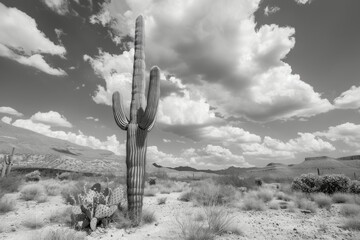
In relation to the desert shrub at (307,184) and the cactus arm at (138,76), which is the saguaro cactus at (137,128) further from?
the desert shrub at (307,184)

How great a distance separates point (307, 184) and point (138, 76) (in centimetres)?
1198

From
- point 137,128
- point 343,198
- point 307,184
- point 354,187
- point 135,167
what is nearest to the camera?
point 135,167

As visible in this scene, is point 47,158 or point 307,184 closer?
point 307,184

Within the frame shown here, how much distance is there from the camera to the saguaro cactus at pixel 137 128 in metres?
7.38

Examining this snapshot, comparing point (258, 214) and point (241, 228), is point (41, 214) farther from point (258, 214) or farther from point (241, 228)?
point (258, 214)

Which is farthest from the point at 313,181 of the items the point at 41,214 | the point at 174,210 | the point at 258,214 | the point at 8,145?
the point at 8,145

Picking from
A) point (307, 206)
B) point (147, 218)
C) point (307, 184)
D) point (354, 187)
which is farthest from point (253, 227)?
point (354, 187)

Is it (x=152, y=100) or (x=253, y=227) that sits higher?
(x=152, y=100)

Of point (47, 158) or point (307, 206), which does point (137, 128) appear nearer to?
point (307, 206)

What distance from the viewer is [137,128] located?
7.78 m

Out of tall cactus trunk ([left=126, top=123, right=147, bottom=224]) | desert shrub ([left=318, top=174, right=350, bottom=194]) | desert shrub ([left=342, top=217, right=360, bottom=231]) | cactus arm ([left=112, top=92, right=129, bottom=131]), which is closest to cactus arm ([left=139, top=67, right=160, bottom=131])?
tall cactus trunk ([left=126, top=123, right=147, bottom=224])

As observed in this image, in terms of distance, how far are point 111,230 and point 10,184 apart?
32.3 ft

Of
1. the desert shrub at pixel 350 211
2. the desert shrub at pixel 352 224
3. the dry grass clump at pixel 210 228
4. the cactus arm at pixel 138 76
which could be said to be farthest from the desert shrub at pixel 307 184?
the cactus arm at pixel 138 76

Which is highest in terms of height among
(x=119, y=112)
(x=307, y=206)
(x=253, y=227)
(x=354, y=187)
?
(x=119, y=112)
